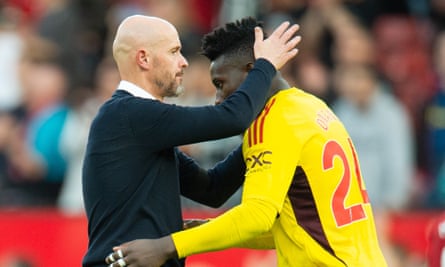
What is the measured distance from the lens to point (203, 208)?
461 inches

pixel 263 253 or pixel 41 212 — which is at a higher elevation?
pixel 41 212

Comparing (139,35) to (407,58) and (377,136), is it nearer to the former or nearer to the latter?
(377,136)

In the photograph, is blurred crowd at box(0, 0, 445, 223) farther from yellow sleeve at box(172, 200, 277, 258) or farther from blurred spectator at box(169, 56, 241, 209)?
yellow sleeve at box(172, 200, 277, 258)

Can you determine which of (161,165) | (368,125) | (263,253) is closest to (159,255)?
(161,165)

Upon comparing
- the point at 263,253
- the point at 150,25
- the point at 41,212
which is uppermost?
the point at 150,25

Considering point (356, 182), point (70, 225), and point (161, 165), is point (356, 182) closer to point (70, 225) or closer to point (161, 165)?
point (161, 165)

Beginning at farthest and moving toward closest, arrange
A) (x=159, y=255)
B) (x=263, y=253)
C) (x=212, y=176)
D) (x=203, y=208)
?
(x=203, y=208), (x=263, y=253), (x=212, y=176), (x=159, y=255)

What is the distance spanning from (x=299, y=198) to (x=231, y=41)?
100 cm

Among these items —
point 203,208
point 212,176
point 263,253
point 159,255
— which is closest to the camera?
point 159,255

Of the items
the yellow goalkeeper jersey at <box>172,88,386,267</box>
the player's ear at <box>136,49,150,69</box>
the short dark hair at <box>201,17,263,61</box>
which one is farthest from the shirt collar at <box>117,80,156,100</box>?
the yellow goalkeeper jersey at <box>172,88,386,267</box>

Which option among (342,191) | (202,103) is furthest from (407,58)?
(342,191)

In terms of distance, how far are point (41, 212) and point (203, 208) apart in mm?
1516

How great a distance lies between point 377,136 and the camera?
12.2 metres

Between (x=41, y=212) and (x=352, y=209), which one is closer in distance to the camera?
(x=352, y=209)
